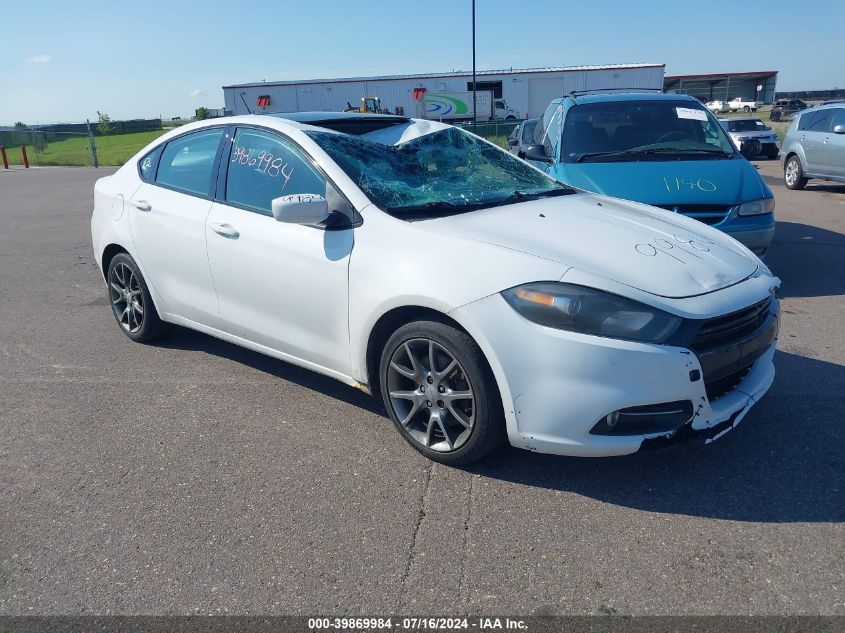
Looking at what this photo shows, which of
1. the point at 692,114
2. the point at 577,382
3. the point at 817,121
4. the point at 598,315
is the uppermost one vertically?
the point at 692,114

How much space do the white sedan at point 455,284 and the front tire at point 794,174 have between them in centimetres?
1137

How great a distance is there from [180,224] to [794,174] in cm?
1313

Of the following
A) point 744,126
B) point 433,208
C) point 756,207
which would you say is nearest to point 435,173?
point 433,208

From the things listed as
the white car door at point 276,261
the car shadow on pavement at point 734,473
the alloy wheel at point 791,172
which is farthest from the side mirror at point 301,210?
the alloy wheel at point 791,172

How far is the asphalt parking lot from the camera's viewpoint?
259 cm

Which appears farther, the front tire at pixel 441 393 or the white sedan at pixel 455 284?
the front tire at pixel 441 393

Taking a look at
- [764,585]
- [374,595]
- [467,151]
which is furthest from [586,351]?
[467,151]

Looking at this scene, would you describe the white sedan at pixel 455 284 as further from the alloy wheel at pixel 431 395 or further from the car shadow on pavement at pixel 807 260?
the car shadow on pavement at pixel 807 260

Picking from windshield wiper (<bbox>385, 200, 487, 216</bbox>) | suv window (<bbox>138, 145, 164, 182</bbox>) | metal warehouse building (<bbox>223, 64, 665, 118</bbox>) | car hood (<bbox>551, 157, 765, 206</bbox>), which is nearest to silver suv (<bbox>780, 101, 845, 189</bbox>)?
car hood (<bbox>551, 157, 765, 206</bbox>)

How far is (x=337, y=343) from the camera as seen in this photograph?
3.73 meters

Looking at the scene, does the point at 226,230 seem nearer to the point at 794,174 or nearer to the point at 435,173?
the point at 435,173

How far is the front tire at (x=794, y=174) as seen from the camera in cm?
1384

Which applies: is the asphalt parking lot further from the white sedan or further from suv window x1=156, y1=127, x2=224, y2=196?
suv window x1=156, y1=127, x2=224, y2=196

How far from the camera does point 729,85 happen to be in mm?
81188
